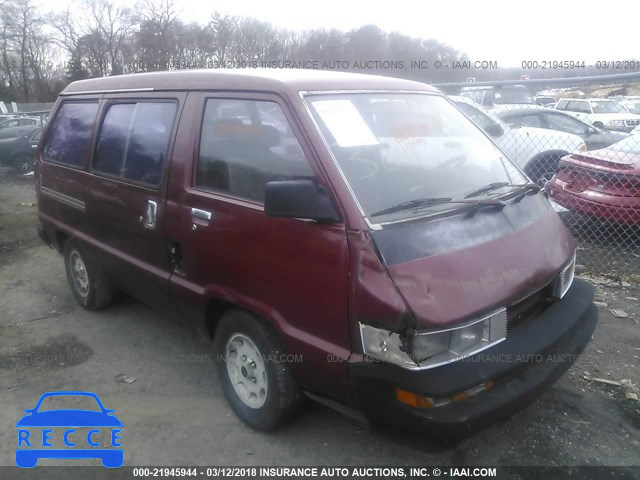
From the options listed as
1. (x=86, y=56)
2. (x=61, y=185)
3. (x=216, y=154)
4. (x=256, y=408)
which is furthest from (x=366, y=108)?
(x=86, y=56)

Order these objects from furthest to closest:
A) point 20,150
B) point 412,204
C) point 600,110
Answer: point 600,110 → point 20,150 → point 412,204

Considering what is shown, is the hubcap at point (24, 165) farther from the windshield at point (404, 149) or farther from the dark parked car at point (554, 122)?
the windshield at point (404, 149)

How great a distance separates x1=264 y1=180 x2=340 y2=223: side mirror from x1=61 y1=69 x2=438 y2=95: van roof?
61 cm

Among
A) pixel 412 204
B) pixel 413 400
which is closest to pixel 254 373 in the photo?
pixel 413 400

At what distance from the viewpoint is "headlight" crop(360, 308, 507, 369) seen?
6.86 ft

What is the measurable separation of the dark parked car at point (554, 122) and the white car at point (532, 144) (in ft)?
1.87

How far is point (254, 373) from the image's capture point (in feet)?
9.41

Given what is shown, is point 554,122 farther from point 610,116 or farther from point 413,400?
point 610,116

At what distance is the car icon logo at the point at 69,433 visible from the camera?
2.84m

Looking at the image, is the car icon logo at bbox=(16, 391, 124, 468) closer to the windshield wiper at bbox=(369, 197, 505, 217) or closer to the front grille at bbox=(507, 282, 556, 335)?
the windshield wiper at bbox=(369, 197, 505, 217)

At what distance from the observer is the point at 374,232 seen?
2.21 metres

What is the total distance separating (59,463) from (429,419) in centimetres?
208

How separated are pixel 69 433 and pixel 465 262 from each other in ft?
8.22

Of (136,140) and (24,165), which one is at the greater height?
(136,140)
